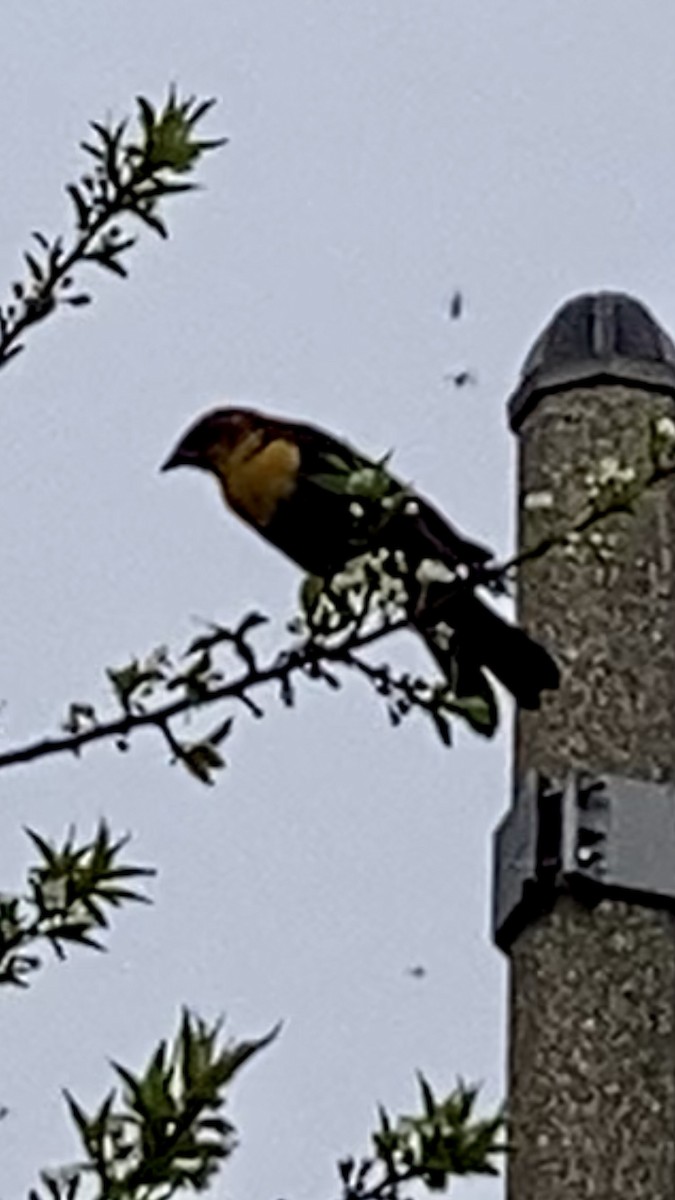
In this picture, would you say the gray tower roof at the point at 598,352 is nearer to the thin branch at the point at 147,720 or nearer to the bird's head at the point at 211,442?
the bird's head at the point at 211,442

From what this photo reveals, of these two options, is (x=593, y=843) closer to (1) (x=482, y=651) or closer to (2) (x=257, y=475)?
(2) (x=257, y=475)

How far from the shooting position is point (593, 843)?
338 cm

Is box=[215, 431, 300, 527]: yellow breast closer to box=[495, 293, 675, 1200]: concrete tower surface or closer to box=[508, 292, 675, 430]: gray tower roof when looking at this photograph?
box=[495, 293, 675, 1200]: concrete tower surface

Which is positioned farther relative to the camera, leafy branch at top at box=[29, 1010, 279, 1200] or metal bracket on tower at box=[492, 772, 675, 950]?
metal bracket on tower at box=[492, 772, 675, 950]

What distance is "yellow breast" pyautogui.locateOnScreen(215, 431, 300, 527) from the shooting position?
2.24m

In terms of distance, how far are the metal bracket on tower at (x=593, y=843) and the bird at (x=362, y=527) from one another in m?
1.08

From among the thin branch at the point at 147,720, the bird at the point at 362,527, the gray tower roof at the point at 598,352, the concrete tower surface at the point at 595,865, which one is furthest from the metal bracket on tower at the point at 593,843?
the thin branch at the point at 147,720

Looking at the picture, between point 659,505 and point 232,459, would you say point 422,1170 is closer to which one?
point 232,459

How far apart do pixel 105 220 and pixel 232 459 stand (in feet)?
2.38

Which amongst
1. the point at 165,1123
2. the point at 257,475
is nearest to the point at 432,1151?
the point at 165,1123

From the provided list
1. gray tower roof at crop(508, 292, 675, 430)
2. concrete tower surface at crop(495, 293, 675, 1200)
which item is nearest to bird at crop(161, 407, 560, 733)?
concrete tower surface at crop(495, 293, 675, 1200)

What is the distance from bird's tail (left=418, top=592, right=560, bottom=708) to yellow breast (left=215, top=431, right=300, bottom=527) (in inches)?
6.8

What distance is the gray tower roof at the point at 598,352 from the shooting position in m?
3.77

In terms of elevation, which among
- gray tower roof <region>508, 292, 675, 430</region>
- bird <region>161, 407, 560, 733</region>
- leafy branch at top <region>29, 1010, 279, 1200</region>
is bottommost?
leafy branch at top <region>29, 1010, 279, 1200</region>
